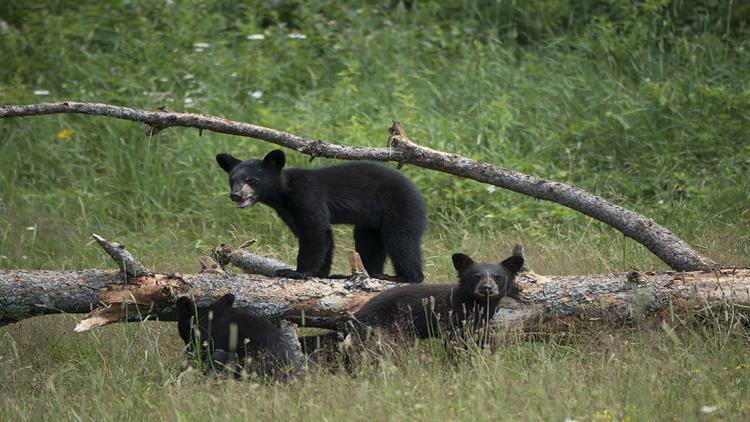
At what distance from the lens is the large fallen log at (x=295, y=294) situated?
211 inches

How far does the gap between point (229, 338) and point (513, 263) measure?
63.5 inches

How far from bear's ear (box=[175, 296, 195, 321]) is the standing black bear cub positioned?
1280mm

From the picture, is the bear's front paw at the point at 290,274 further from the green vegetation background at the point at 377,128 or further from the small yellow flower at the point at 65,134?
the small yellow flower at the point at 65,134

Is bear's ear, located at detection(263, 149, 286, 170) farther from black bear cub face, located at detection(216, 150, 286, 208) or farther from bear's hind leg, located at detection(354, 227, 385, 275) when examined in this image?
bear's hind leg, located at detection(354, 227, 385, 275)

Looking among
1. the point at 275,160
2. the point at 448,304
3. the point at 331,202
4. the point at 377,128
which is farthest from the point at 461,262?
the point at 377,128

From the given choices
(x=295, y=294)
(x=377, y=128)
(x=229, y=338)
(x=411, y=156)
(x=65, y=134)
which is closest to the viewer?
(x=229, y=338)

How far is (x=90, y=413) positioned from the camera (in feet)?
16.1

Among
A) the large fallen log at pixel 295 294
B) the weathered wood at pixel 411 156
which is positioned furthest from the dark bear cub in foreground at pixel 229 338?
the weathered wood at pixel 411 156

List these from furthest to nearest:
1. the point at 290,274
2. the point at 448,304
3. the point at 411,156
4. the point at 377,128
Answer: the point at 377,128
the point at 290,274
the point at 411,156
the point at 448,304

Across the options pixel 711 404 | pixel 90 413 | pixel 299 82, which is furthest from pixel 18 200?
pixel 711 404

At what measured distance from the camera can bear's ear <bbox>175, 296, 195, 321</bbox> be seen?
216 inches

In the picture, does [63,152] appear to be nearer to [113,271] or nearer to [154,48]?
[154,48]

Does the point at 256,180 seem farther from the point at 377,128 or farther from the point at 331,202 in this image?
the point at 377,128

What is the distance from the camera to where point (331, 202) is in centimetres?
689
